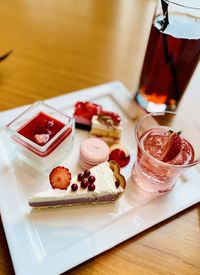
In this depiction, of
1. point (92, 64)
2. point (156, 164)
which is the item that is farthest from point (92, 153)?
point (92, 64)

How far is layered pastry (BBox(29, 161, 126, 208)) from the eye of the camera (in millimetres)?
684

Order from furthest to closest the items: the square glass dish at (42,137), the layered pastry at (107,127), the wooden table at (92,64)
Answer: the layered pastry at (107,127) → the square glass dish at (42,137) → the wooden table at (92,64)

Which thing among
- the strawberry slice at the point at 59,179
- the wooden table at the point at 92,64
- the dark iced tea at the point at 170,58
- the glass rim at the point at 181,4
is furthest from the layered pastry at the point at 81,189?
the glass rim at the point at 181,4

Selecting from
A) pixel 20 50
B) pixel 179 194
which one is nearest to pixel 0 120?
pixel 20 50

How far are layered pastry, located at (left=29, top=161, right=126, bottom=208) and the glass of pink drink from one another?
81mm

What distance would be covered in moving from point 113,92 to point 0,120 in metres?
0.44

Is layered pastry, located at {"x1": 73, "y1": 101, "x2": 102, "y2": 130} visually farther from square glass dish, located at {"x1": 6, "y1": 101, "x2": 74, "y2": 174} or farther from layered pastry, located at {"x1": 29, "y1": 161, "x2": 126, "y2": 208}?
layered pastry, located at {"x1": 29, "y1": 161, "x2": 126, "y2": 208}

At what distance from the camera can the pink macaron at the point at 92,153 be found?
79cm

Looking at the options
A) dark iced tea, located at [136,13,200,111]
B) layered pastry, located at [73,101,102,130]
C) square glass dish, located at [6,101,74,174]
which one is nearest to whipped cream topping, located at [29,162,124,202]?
square glass dish, located at [6,101,74,174]

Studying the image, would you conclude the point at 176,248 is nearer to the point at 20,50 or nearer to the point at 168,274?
the point at 168,274

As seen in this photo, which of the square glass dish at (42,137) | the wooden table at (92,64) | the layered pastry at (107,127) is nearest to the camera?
the wooden table at (92,64)

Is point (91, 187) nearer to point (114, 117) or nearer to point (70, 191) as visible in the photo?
point (70, 191)

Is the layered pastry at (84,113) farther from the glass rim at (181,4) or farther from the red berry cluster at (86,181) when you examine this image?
the glass rim at (181,4)

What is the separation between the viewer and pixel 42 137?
76 cm
